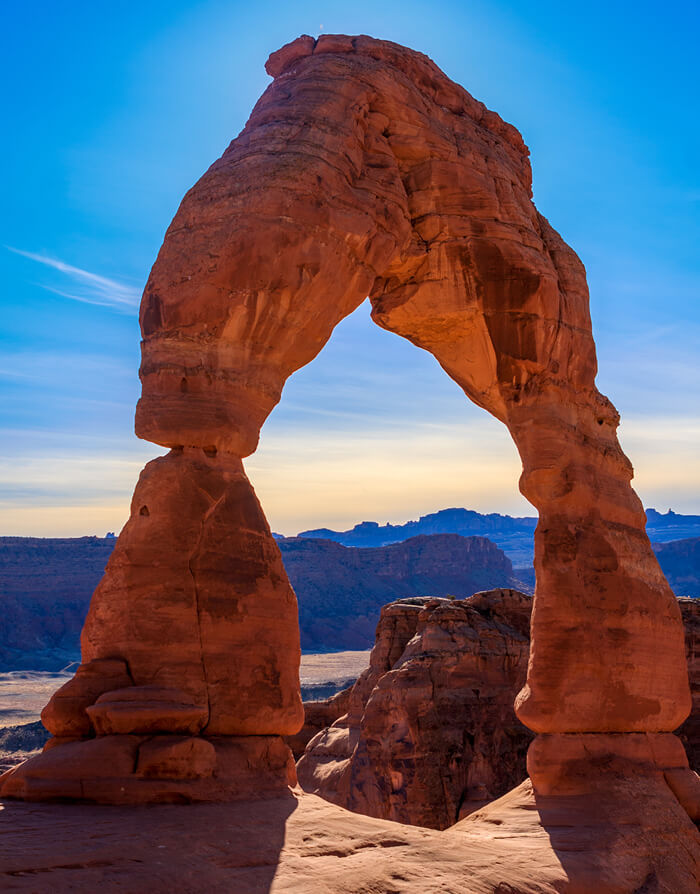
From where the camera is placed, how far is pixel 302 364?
9359mm

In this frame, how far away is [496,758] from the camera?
17344 mm

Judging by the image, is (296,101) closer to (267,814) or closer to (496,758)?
(267,814)

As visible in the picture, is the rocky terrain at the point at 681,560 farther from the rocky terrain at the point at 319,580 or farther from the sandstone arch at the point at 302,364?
the sandstone arch at the point at 302,364

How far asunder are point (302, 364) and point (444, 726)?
1044cm

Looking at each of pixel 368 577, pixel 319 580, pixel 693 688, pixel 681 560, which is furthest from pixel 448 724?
pixel 681 560

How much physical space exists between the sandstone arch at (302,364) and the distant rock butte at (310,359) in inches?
1.0

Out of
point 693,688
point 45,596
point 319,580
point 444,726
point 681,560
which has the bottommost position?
point 444,726

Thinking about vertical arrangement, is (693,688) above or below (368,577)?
below

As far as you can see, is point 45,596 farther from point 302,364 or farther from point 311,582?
point 302,364

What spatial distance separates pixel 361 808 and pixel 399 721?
1801 millimetres

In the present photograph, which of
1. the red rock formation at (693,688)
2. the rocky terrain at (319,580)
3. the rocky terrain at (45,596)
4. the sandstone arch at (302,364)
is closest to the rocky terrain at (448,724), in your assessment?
the red rock formation at (693,688)

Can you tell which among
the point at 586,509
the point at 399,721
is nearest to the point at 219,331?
the point at 586,509

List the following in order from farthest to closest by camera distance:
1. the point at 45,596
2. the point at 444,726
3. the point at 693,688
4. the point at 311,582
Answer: the point at 311,582 → the point at 45,596 → the point at 444,726 → the point at 693,688

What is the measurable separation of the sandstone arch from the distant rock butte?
25 mm
